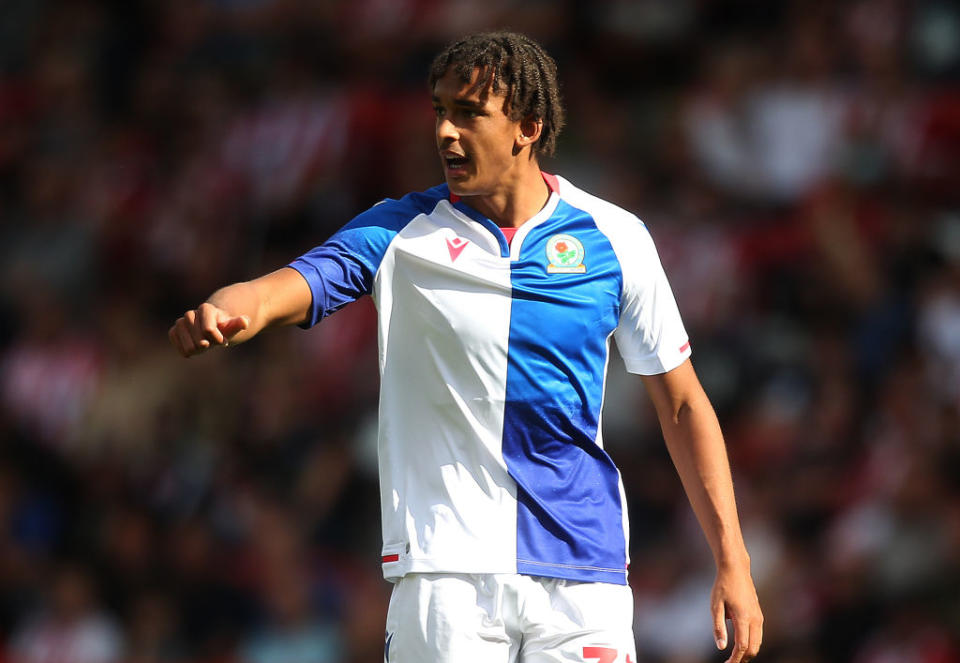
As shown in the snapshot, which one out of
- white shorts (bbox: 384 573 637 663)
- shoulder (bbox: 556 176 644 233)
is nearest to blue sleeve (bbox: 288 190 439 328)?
shoulder (bbox: 556 176 644 233)

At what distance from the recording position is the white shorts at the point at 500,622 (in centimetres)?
417

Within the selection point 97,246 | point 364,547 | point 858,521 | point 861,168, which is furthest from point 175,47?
point 858,521

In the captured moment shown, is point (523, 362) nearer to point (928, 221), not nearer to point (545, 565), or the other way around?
point (545, 565)

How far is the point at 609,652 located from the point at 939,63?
569cm

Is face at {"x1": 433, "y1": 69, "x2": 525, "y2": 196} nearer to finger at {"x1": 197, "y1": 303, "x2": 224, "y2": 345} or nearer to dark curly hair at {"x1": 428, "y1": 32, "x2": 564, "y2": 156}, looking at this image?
dark curly hair at {"x1": 428, "y1": 32, "x2": 564, "y2": 156}

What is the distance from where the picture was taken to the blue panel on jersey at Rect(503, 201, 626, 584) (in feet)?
14.2

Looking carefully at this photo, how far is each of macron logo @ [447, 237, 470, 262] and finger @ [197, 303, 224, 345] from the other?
930 mm

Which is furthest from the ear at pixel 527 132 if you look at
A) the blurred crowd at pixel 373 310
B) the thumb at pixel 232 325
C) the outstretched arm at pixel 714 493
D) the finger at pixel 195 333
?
the blurred crowd at pixel 373 310

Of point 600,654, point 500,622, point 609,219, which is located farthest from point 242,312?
point 600,654

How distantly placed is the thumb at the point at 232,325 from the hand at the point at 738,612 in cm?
163

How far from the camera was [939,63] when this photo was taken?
8.82 meters

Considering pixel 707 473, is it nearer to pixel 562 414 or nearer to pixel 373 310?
pixel 562 414

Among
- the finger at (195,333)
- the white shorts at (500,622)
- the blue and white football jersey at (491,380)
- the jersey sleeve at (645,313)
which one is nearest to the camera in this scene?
the finger at (195,333)

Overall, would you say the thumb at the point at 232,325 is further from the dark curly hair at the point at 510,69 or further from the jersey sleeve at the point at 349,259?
the dark curly hair at the point at 510,69
